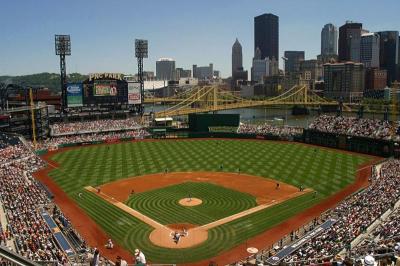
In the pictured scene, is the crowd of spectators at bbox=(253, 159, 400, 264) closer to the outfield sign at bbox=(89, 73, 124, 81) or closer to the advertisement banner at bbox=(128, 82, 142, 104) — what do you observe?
the advertisement banner at bbox=(128, 82, 142, 104)

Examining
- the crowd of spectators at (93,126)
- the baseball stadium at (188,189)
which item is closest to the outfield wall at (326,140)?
the baseball stadium at (188,189)

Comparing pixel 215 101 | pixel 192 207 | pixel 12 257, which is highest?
pixel 215 101

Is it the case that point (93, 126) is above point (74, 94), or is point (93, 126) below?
below

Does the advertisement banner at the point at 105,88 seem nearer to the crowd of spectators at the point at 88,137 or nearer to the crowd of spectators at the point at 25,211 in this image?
the crowd of spectators at the point at 88,137

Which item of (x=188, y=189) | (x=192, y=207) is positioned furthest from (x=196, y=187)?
(x=192, y=207)

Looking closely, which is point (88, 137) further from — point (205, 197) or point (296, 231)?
point (296, 231)

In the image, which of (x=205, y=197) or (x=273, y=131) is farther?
(x=273, y=131)

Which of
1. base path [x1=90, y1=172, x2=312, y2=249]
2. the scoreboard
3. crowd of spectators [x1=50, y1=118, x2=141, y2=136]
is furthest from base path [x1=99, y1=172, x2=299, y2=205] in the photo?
the scoreboard

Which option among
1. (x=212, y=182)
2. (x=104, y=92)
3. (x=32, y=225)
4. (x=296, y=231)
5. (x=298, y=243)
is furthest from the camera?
(x=104, y=92)
